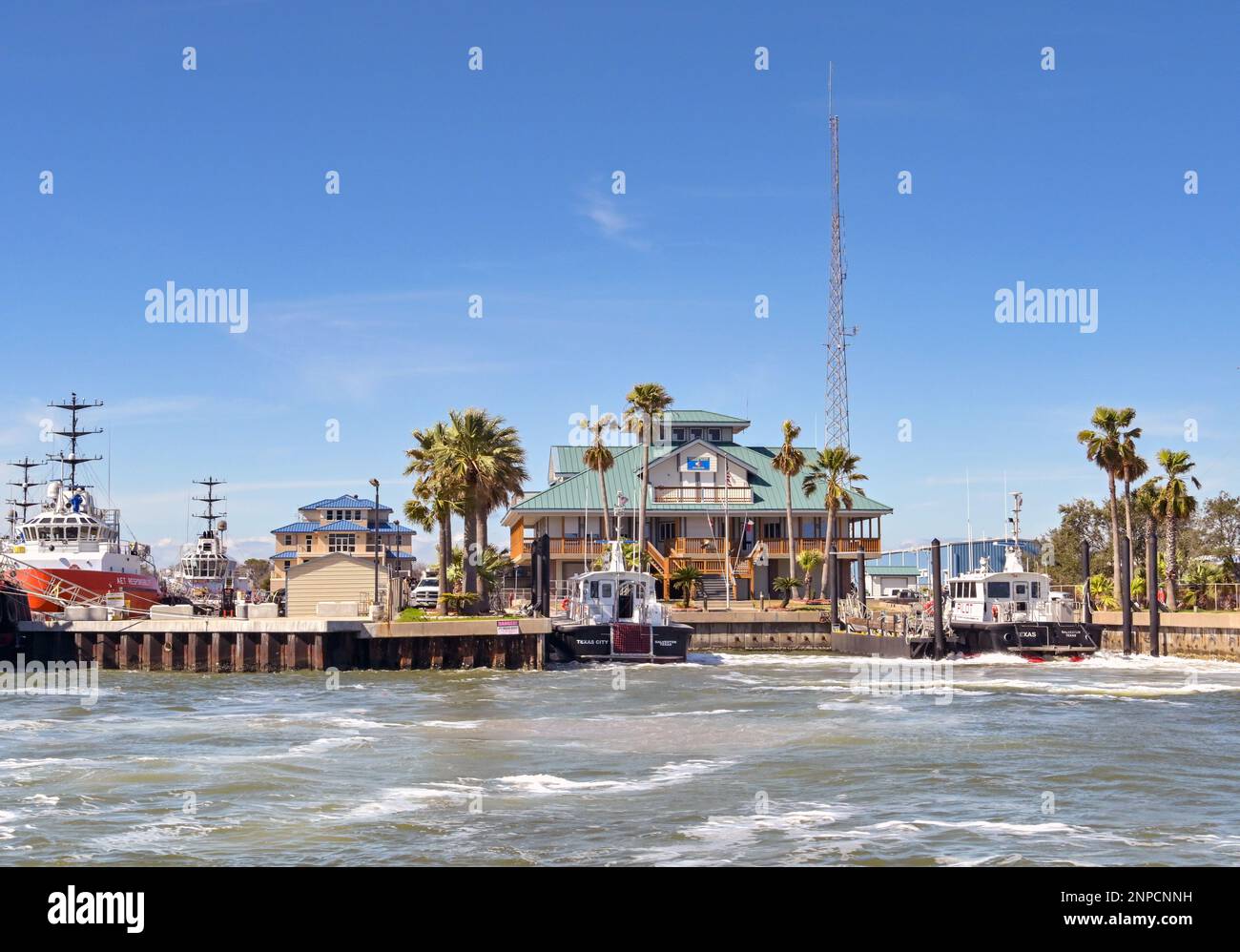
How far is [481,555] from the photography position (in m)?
60.5

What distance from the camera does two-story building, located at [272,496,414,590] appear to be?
10750cm

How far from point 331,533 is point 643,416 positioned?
154 ft

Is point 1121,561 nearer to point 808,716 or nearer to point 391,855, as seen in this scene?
point 808,716

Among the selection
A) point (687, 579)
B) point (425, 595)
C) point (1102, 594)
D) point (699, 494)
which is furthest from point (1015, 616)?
point (425, 595)

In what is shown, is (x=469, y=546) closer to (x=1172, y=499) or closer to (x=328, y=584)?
(x=328, y=584)

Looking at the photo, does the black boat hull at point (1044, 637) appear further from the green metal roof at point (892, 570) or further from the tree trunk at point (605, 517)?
the green metal roof at point (892, 570)

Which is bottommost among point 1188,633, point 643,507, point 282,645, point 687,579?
point 1188,633

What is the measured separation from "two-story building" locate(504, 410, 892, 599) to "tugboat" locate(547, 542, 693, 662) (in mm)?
23310

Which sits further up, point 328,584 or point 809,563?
point 809,563

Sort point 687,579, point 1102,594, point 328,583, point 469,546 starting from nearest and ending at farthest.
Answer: point 328,583 → point 469,546 → point 1102,594 → point 687,579

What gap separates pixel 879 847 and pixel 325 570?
4236 cm

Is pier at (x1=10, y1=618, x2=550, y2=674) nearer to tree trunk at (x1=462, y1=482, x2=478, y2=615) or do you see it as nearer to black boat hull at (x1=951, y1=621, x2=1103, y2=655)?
tree trunk at (x1=462, y1=482, x2=478, y2=615)

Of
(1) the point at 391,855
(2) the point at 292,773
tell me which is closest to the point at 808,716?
(2) the point at 292,773

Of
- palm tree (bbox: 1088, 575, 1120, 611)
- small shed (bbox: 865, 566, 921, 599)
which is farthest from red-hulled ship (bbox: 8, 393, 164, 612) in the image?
small shed (bbox: 865, 566, 921, 599)
